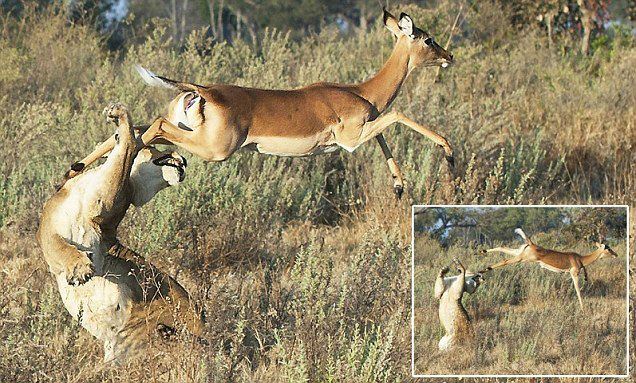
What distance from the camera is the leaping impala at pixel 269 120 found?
4258mm

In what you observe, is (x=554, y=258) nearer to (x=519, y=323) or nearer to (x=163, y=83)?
(x=519, y=323)

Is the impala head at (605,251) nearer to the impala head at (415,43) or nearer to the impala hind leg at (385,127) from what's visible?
the impala hind leg at (385,127)

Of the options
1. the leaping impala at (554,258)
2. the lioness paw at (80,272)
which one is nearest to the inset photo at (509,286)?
the leaping impala at (554,258)

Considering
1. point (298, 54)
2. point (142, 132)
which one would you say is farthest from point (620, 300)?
point (298, 54)

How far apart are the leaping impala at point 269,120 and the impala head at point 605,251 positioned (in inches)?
33.4

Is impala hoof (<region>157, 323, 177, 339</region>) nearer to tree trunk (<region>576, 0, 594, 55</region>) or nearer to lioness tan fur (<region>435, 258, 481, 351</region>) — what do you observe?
lioness tan fur (<region>435, 258, 481, 351</region>)

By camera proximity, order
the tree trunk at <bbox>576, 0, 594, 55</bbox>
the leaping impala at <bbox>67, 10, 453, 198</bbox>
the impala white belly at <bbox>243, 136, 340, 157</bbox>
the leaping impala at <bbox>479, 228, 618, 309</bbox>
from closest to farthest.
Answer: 1. the leaping impala at <bbox>479, 228, 618, 309</bbox>
2. the leaping impala at <bbox>67, 10, 453, 198</bbox>
3. the impala white belly at <bbox>243, 136, 340, 157</bbox>
4. the tree trunk at <bbox>576, 0, 594, 55</bbox>

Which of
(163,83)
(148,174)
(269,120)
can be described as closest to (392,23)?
(269,120)

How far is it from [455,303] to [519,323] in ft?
0.83

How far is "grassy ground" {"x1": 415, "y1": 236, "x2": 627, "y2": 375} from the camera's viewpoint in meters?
4.09

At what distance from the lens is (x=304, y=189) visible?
8.48 meters

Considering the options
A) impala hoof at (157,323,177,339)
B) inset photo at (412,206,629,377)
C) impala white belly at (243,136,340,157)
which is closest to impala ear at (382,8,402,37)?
impala white belly at (243,136,340,157)

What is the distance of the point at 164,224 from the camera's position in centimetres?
670

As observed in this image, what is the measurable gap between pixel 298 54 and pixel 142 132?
8600 mm
